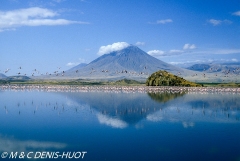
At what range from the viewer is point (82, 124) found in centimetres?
2933

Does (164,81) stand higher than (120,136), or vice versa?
(164,81)

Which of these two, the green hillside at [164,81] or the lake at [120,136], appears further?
the green hillside at [164,81]

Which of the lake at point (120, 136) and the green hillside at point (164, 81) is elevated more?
the green hillside at point (164, 81)

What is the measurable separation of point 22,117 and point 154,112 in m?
15.5

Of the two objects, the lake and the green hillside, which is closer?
the lake

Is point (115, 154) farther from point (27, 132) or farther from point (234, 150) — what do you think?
point (27, 132)

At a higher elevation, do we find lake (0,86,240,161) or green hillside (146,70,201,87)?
green hillside (146,70,201,87)

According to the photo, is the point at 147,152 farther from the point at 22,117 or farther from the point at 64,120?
the point at 22,117

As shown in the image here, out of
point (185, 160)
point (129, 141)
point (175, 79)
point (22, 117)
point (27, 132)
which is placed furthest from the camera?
point (175, 79)

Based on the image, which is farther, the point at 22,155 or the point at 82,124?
the point at 82,124

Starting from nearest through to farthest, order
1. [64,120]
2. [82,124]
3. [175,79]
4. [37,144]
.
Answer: [37,144] → [82,124] → [64,120] → [175,79]

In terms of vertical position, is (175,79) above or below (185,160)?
above

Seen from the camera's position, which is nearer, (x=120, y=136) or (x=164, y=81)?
(x=120, y=136)

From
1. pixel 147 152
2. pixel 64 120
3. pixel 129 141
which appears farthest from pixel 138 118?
pixel 147 152
